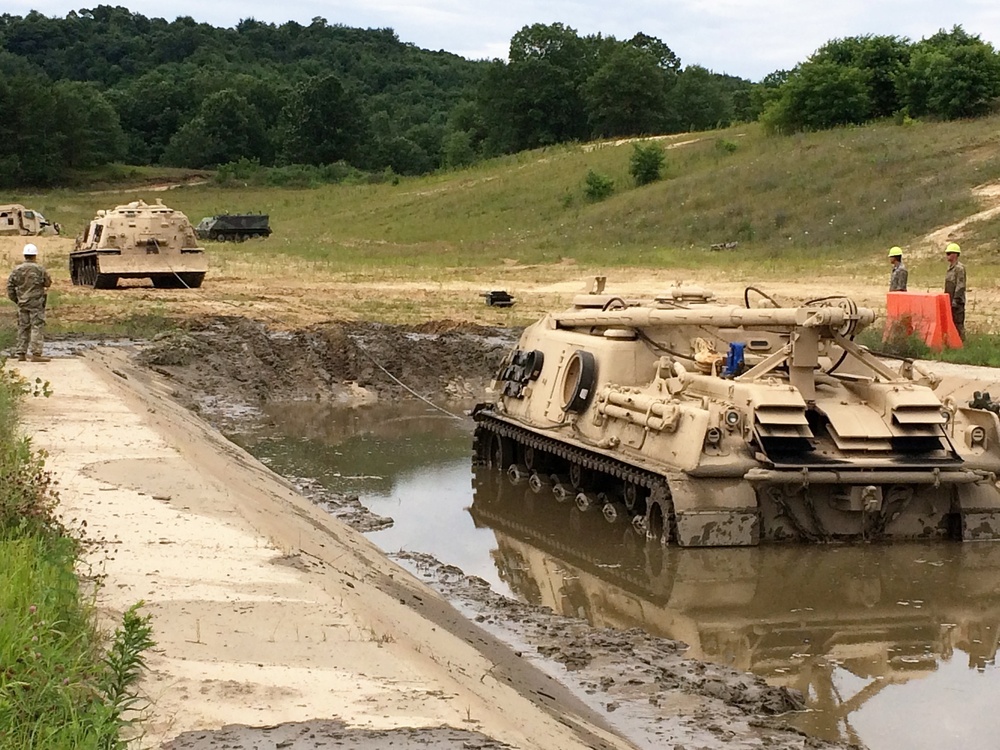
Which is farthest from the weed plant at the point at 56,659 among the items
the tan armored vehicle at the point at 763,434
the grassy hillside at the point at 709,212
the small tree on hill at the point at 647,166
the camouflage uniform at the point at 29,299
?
the small tree on hill at the point at 647,166

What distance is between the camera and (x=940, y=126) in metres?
44.2

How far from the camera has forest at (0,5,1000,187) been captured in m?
49.8

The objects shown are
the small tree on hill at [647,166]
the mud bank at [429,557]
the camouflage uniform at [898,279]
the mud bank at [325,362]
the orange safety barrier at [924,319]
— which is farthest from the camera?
the small tree on hill at [647,166]

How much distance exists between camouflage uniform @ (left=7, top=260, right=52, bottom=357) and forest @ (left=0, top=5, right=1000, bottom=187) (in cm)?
3432

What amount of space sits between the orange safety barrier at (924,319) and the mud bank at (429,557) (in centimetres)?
579

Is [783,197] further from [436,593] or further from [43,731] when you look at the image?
[43,731]

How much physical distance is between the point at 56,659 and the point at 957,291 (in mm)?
16244

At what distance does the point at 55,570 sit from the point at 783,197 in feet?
115

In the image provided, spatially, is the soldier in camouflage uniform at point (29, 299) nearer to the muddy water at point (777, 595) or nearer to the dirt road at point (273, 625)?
the muddy water at point (777, 595)

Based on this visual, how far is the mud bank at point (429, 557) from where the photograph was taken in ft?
26.4

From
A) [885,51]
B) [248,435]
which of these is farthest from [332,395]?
[885,51]

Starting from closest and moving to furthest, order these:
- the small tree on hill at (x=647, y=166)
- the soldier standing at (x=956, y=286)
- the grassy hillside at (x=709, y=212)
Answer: the soldier standing at (x=956, y=286)
the grassy hillside at (x=709, y=212)
the small tree on hill at (x=647, y=166)

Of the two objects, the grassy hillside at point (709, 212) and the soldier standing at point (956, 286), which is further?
the grassy hillside at point (709, 212)

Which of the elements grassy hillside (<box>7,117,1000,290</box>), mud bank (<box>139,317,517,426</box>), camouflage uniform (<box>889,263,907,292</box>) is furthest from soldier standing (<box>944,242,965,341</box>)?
grassy hillside (<box>7,117,1000,290</box>)
